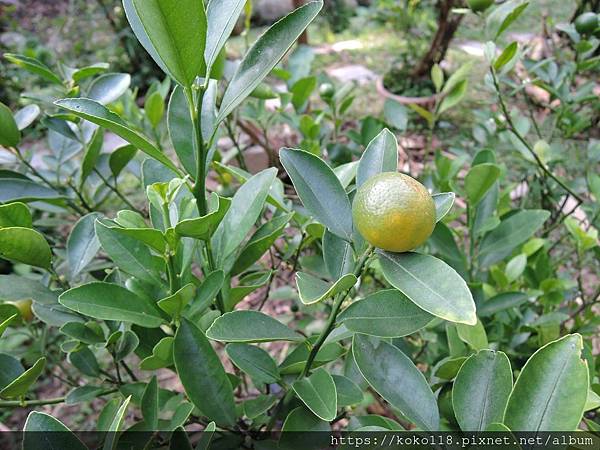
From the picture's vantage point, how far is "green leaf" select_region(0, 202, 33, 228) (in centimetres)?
50

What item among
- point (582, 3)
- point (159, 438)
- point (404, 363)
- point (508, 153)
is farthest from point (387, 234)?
point (508, 153)

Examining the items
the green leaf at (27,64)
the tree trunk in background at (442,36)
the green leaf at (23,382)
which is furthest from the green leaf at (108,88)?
the tree trunk in background at (442,36)

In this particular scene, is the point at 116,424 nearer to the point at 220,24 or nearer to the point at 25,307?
the point at 220,24

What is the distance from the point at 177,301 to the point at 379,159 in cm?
24

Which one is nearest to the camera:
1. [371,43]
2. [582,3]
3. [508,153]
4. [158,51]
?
[158,51]

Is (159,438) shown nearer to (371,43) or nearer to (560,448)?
(560,448)

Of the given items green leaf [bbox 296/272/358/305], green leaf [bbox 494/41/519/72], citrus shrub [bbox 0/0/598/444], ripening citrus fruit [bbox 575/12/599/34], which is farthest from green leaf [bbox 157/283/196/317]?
ripening citrus fruit [bbox 575/12/599/34]

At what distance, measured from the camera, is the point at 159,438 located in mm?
646

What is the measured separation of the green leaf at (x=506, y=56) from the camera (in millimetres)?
808

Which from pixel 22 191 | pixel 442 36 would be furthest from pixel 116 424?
pixel 442 36

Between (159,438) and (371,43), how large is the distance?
3.58 meters

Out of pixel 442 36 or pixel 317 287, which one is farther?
pixel 442 36

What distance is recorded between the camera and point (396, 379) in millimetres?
455

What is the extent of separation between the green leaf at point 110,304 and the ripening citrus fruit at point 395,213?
249 mm
